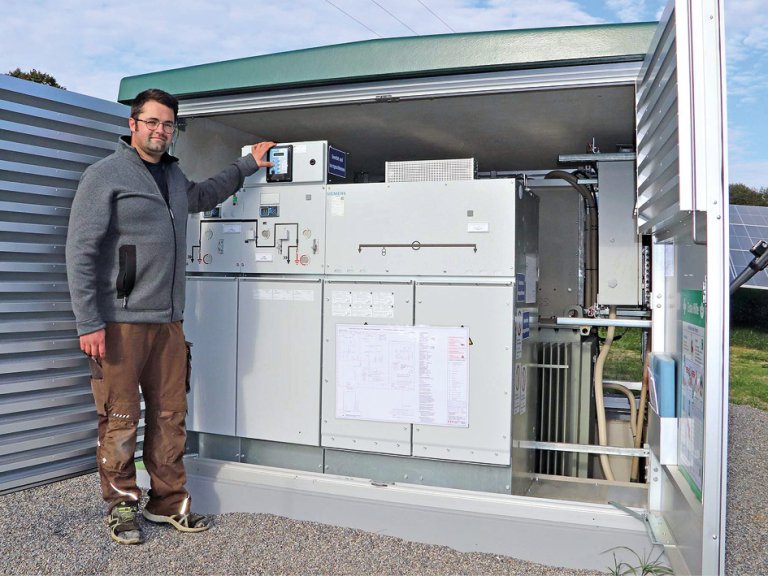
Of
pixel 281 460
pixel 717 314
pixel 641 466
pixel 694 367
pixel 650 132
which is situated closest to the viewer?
pixel 717 314

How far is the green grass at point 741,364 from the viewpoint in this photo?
12.1m

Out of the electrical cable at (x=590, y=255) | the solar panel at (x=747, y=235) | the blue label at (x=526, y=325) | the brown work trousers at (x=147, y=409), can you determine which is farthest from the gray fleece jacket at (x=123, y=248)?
the solar panel at (x=747, y=235)

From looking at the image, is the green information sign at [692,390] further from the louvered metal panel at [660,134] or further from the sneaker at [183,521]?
the sneaker at [183,521]

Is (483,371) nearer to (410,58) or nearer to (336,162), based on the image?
(336,162)

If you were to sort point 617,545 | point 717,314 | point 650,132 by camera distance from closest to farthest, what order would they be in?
point 717,314
point 650,132
point 617,545

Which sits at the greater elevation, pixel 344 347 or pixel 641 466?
pixel 344 347

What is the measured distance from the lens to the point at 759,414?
9.73 m

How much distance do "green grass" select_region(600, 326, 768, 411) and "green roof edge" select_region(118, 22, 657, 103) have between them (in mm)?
7406

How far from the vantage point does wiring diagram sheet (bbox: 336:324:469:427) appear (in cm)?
409

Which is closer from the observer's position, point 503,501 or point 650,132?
point 650,132

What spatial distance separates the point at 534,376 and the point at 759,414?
6524mm

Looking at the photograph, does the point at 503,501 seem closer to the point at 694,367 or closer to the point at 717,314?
the point at 694,367

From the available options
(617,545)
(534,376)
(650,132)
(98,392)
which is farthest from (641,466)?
(98,392)

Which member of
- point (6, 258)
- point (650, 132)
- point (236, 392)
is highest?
point (650, 132)
